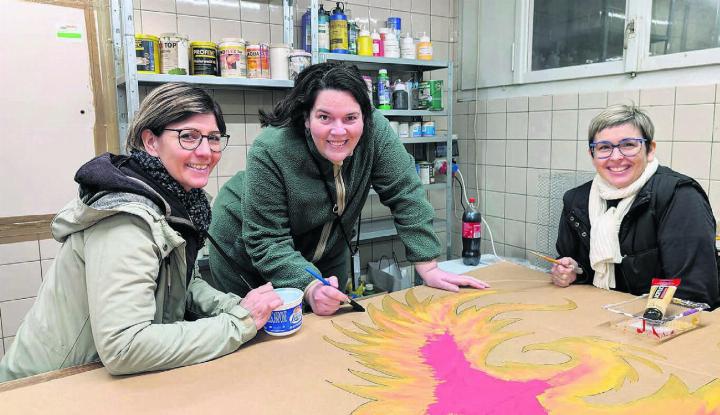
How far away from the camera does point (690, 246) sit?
1.42 m

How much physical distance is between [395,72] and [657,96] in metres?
1.52

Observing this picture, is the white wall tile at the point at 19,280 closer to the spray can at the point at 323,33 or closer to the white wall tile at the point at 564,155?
the spray can at the point at 323,33

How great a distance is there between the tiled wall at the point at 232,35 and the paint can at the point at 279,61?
33cm

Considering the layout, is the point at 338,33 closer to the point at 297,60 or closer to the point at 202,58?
the point at 297,60

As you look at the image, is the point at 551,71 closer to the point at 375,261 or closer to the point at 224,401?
the point at 375,261

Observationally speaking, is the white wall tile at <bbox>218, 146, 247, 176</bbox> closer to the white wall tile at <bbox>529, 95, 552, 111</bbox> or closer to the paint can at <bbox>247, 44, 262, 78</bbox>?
the paint can at <bbox>247, 44, 262, 78</bbox>

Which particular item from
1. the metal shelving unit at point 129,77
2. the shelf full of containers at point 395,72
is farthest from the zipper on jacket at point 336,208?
the shelf full of containers at point 395,72

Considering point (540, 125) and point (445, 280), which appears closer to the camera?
point (445, 280)

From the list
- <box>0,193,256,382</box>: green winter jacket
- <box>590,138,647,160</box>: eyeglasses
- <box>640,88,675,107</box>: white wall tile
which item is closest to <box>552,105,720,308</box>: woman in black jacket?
<box>590,138,647,160</box>: eyeglasses

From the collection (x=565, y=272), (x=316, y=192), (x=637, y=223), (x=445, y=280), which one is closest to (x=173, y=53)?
(x=316, y=192)

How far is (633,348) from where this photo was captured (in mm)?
1105

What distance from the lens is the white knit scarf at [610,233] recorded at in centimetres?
154

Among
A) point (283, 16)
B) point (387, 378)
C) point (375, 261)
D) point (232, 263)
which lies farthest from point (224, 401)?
point (375, 261)

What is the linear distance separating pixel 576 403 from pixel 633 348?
0.30 metres
